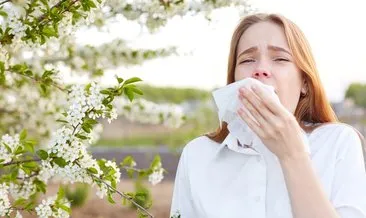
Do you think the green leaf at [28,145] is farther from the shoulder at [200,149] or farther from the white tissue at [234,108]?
the white tissue at [234,108]

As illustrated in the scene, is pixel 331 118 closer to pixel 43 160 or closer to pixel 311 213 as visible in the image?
pixel 311 213

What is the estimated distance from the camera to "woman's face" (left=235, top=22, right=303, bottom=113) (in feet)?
6.84

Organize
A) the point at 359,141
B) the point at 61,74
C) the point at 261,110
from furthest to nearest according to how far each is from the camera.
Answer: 1. the point at 61,74
2. the point at 359,141
3. the point at 261,110

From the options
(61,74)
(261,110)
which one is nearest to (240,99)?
(261,110)

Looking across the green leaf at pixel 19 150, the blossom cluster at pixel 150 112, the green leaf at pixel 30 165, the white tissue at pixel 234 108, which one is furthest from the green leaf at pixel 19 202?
the blossom cluster at pixel 150 112

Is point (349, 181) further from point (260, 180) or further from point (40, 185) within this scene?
point (40, 185)

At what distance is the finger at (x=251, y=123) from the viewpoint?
74.6 inches

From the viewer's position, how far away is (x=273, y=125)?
186 cm

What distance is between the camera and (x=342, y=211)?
201 cm

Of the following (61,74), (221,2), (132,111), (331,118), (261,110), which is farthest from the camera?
(132,111)

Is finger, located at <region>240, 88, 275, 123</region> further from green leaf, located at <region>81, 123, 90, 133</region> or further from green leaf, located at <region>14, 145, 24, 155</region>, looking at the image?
green leaf, located at <region>14, 145, 24, 155</region>

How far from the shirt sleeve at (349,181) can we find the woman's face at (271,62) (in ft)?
0.66

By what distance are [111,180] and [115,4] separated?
43.5 inches

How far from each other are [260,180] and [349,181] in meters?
0.26
